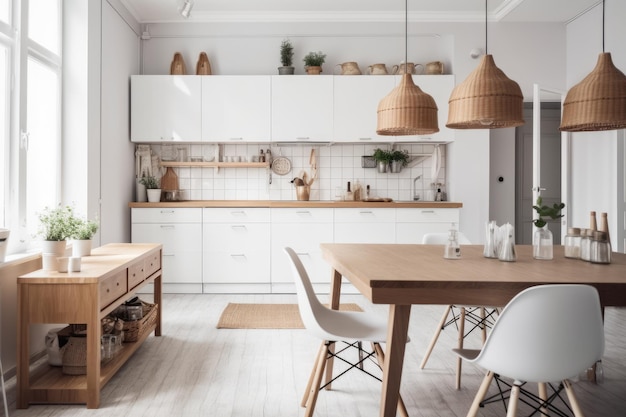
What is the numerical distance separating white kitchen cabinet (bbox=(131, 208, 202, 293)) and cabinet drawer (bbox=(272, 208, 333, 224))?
817 millimetres

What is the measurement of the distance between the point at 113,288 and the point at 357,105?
3482mm

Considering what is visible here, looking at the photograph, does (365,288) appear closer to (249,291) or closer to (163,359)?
(163,359)

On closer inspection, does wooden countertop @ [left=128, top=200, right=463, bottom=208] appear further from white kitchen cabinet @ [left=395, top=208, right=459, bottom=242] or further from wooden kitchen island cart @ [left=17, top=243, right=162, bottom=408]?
wooden kitchen island cart @ [left=17, top=243, right=162, bottom=408]

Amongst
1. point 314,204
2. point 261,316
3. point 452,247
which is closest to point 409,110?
point 452,247

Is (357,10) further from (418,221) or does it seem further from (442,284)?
(442,284)

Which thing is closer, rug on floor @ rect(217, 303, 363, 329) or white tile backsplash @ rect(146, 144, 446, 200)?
rug on floor @ rect(217, 303, 363, 329)

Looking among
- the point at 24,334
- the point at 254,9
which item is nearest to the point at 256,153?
the point at 254,9

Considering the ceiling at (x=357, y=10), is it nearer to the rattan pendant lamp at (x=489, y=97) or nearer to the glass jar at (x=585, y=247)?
the rattan pendant lamp at (x=489, y=97)

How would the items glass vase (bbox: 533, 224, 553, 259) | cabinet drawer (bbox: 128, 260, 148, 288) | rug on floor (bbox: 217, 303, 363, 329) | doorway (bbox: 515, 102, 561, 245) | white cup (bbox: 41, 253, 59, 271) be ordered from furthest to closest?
doorway (bbox: 515, 102, 561, 245) → rug on floor (bbox: 217, 303, 363, 329) → cabinet drawer (bbox: 128, 260, 148, 288) → white cup (bbox: 41, 253, 59, 271) → glass vase (bbox: 533, 224, 553, 259)

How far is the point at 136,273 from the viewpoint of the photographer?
3.16 metres

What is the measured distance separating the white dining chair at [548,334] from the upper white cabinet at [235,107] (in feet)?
13.4

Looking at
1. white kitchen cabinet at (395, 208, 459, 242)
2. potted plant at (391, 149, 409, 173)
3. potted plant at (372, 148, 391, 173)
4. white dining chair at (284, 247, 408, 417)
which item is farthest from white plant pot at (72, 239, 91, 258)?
potted plant at (391, 149, 409, 173)

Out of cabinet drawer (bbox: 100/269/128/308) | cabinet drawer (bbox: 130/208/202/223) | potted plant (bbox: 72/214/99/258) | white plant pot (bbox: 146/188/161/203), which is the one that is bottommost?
cabinet drawer (bbox: 100/269/128/308)

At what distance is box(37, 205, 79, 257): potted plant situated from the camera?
9.02 ft
